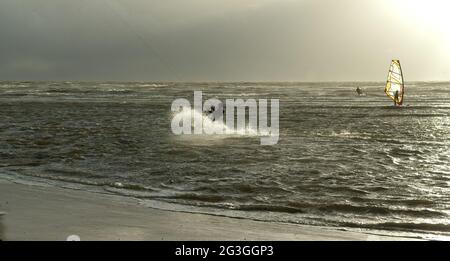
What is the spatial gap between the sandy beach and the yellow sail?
3181 cm

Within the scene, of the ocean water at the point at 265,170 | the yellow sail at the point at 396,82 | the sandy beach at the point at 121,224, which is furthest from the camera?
the yellow sail at the point at 396,82

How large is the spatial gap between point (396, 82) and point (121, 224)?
3524 centimetres

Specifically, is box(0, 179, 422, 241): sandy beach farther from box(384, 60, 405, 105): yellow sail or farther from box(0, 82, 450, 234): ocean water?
box(384, 60, 405, 105): yellow sail

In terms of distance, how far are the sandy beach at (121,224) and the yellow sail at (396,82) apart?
31809mm

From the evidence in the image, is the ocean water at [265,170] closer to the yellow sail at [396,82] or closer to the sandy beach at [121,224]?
the sandy beach at [121,224]

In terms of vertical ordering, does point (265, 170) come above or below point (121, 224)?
below

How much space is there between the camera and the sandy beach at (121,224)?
655cm

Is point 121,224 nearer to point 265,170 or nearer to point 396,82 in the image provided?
point 265,170

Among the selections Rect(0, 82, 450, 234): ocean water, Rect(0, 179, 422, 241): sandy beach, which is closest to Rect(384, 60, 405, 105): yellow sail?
Answer: Rect(0, 82, 450, 234): ocean water

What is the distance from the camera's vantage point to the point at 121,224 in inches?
279

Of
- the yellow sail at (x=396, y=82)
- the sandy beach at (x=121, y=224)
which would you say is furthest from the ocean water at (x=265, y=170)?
the yellow sail at (x=396, y=82)

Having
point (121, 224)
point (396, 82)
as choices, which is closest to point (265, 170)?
point (121, 224)

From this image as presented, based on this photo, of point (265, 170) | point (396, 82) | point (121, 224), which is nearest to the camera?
point (121, 224)
